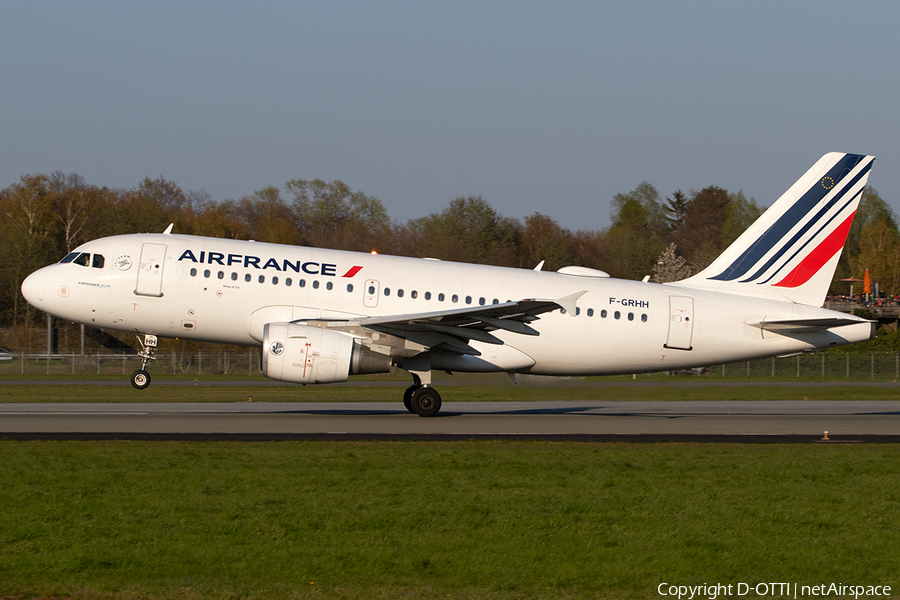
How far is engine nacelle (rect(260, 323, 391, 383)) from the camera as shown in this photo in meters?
21.0

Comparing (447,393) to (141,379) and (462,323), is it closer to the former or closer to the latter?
(462,323)

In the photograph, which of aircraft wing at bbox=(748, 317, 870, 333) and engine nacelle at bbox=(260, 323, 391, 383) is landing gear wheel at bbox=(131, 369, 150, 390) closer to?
engine nacelle at bbox=(260, 323, 391, 383)

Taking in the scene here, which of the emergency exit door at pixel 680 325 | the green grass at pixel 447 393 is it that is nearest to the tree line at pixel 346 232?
the green grass at pixel 447 393

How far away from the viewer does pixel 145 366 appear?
77.1 feet

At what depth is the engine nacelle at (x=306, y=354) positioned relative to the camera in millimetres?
20953

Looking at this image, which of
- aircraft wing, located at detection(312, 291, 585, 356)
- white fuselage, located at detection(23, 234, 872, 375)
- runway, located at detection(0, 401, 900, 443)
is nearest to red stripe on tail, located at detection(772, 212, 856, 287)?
white fuselage, located at detection(23, 234, 872, 375)

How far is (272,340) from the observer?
2108 cm

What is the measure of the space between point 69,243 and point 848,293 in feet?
294

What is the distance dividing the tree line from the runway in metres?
41.5

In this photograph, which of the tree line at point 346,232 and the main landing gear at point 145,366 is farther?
the tree line at point 346,232

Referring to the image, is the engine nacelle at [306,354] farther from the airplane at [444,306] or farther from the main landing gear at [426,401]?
the main landing gear at [426,401]

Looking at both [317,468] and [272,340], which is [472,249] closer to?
[272,340]

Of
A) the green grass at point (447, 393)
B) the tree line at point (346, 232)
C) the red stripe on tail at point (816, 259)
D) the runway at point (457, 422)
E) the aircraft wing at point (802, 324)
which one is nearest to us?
the runway at point (457, 422)

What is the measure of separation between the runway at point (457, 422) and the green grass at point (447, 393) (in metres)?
0.71
